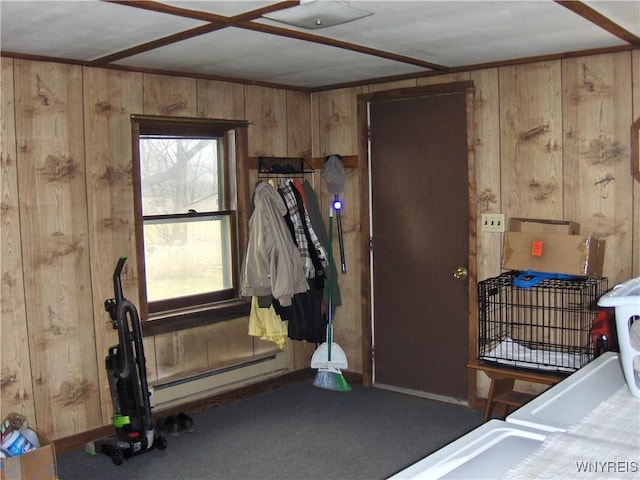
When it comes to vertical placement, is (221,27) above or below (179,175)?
above

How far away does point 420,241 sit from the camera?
4.70 meters

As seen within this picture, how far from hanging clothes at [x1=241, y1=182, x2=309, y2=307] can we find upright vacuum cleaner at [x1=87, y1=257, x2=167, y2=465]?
930 mm

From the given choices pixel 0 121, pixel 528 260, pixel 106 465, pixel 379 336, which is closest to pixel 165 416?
pixel 106 465

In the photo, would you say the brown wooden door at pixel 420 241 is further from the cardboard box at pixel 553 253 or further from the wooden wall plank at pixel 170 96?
the wooden wall plank at pixel 170 96

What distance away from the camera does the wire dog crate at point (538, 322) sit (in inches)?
150

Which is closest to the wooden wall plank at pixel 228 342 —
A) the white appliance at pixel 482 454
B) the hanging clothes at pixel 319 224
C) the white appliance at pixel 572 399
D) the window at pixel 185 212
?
the window at pixel 185 212

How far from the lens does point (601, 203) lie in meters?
3.94

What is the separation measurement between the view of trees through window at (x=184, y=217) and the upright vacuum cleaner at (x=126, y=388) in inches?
24.6

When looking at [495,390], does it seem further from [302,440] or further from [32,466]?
[32,466]

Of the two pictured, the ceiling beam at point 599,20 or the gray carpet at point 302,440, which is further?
the gray carpet at point 302,440

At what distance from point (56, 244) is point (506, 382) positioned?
108 inches

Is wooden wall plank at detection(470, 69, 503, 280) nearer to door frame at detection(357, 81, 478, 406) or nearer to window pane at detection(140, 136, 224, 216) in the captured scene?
door frame at detection(357, 81, 478, 406)

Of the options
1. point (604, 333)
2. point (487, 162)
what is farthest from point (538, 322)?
point (487, 162)

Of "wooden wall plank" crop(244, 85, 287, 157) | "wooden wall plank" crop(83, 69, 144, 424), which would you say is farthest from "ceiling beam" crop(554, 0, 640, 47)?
"wooden wall plank" crop(83, 69, 144, 424)
